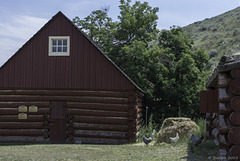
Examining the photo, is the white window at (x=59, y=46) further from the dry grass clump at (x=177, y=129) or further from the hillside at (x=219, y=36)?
the hillside at (x=219, y=36)

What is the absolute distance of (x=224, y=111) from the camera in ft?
25.3

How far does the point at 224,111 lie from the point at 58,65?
31.1 feet

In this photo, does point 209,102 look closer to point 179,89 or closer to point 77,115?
point 77,115

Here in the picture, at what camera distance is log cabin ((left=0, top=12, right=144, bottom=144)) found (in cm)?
1480

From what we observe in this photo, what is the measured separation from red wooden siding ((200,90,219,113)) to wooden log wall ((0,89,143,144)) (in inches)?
217

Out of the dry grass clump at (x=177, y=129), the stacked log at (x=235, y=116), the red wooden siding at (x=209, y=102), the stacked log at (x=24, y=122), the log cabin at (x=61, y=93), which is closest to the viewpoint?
the stacked log at (x=235, y=116)

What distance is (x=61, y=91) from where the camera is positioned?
15086mm

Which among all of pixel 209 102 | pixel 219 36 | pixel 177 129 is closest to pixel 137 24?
pixel 177 129

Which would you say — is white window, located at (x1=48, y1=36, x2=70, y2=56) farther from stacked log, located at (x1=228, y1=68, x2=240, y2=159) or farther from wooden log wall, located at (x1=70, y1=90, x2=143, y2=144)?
stacked log, located at (x1=228, y1=68, x2=240, y2=159)

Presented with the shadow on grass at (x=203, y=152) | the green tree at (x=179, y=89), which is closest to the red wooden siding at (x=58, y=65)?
the green tree at (x=179, y=89)

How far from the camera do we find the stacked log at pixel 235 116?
24.1 feet

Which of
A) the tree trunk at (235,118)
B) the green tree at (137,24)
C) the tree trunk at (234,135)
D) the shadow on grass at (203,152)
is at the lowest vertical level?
the shadow on grass at (203,152)

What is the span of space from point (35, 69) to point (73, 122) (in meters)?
3.27

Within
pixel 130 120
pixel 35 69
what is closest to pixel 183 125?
pixel 130 120
